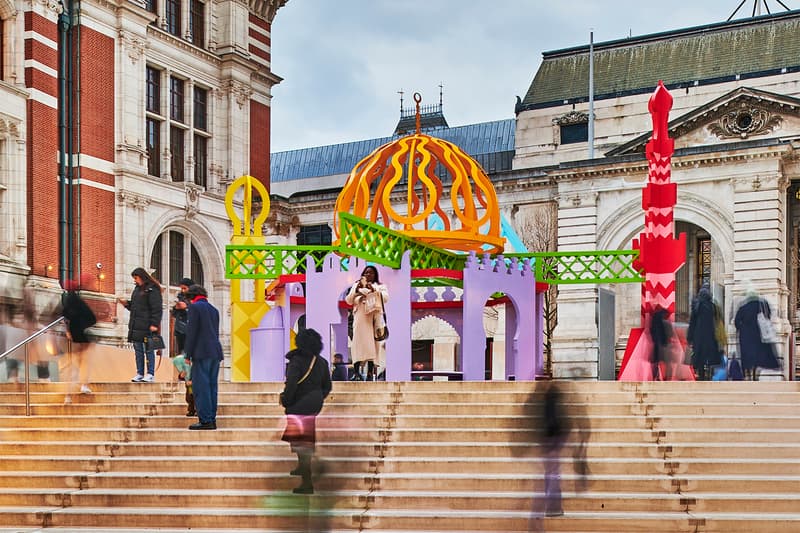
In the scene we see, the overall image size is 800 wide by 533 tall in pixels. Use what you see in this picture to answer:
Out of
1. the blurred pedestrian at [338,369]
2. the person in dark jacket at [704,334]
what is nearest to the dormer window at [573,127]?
the person in dark jacket at [704,334]

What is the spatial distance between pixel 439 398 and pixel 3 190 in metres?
19.8

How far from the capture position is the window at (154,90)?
3728cm

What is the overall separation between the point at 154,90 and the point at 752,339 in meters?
24.8

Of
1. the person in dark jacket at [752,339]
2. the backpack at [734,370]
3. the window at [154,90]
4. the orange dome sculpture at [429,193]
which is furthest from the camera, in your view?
the window at [154,90]

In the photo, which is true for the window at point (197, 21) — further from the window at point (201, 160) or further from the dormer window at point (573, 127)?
the dormer window at point (573, 127)

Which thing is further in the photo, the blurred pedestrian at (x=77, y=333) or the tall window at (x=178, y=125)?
the tall window at (x=178, y=125)

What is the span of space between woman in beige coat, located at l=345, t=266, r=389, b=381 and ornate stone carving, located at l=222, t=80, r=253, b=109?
24.3 m

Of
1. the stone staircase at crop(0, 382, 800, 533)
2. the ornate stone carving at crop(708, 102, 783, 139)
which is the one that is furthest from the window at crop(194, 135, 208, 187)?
the stone staircase at crop(0, 382, 800, 533)

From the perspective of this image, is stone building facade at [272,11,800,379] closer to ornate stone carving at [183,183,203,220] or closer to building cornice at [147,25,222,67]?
ornate stone carving at [183,183,203,220]

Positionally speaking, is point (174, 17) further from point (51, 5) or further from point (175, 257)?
point (175, 257)

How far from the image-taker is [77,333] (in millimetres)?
15961

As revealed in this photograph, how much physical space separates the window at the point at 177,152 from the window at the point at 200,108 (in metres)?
0.97

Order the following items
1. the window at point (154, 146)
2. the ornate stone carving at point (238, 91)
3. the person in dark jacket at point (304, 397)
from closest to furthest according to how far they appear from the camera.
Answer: the person in dark jacket at point (304, 397) → the window at point (154, 146) → the ornate stone carving at point (238, 91)

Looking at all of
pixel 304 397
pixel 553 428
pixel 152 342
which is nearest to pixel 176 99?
pixel 152 342
